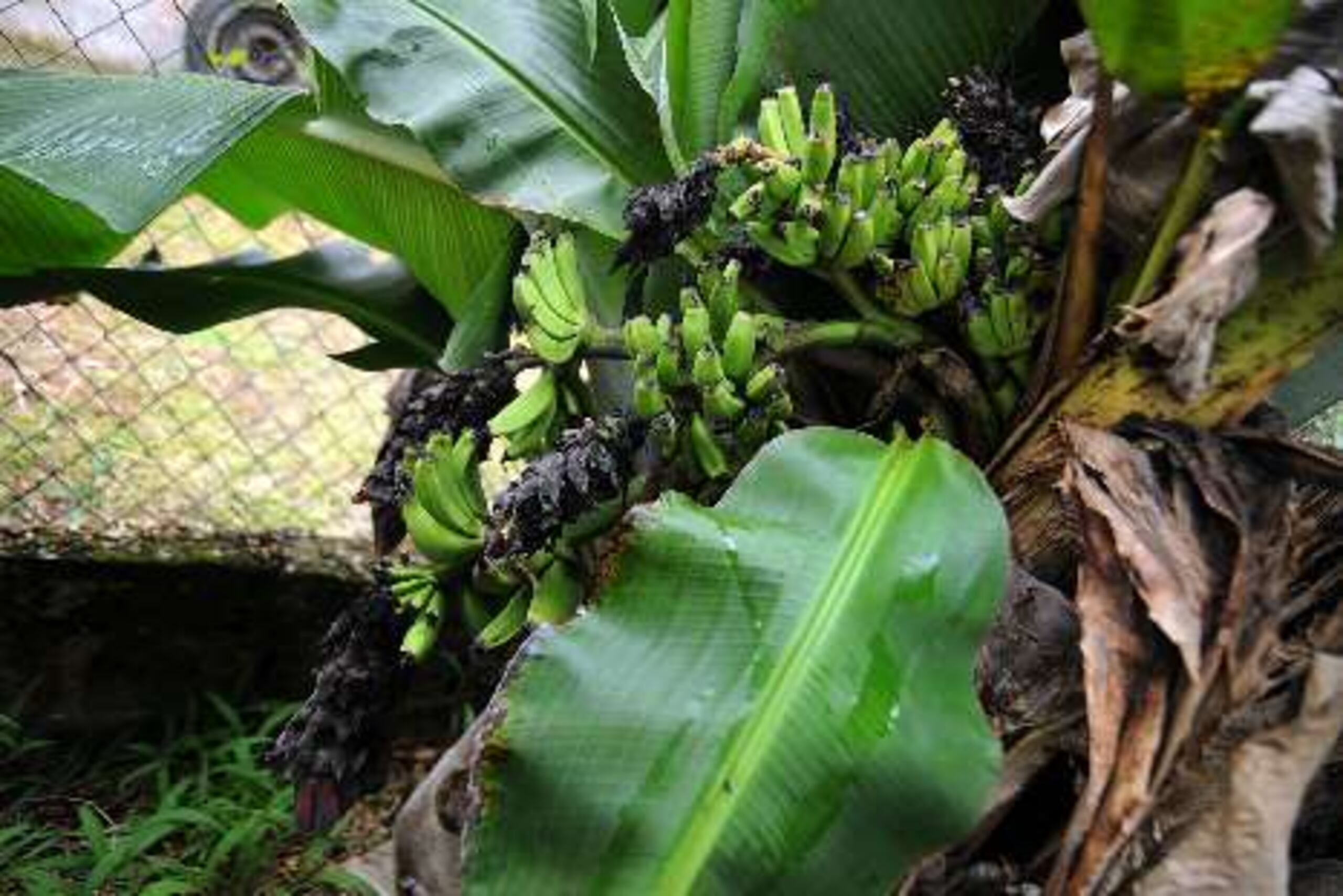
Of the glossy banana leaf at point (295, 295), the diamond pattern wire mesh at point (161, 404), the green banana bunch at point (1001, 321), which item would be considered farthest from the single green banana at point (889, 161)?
the diamond pattern wire mesh at point (161, 404)

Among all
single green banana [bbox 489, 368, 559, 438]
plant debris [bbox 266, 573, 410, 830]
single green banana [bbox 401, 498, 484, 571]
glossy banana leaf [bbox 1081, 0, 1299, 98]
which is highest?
glossy banana leaf [bbox 1081, 0, 1299, 98]

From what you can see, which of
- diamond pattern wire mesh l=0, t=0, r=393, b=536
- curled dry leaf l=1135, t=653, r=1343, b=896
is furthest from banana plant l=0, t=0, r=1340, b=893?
diamond pattern wire mesh l=0, t=0, r=393, b=536

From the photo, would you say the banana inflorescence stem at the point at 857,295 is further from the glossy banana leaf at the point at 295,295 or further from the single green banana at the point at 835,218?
the glossy banana leaf at the point at 295,295

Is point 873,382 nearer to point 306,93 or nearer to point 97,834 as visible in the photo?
point 306,93

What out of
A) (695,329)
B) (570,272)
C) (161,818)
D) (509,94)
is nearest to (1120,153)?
(695,329)

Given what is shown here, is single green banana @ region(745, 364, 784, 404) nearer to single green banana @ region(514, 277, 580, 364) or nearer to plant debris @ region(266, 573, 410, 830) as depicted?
single green banana @ region(514, 277, 580, 364)

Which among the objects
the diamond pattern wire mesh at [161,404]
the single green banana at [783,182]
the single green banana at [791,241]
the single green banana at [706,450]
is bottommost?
the diamond pattern wire mesh at [161,404]

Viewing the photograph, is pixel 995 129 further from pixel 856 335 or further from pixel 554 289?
pixel 554 289
